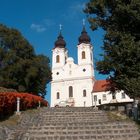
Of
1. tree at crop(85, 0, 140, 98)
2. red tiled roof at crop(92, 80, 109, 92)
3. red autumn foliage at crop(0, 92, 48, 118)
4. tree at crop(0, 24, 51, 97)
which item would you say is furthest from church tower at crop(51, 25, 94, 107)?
tree at crop(85, 0, 140, 98)

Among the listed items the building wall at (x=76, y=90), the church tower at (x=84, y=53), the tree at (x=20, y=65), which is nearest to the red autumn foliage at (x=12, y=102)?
the tree at (x=20, y=65)

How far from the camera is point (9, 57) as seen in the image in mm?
38688

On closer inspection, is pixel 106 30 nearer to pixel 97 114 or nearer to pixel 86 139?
pixel 97 114

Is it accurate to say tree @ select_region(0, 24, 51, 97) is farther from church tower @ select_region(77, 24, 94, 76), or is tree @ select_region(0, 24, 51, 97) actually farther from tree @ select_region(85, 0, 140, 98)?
church tower @ select_region(77, 24, 94, 76)

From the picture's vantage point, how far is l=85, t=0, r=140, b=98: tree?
21.0 meters

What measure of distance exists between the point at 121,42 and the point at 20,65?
60.8ft

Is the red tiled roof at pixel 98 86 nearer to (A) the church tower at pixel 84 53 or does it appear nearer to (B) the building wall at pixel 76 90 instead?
(B) the building wall at pixel 76 90

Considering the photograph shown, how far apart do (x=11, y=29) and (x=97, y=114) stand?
21922 mm

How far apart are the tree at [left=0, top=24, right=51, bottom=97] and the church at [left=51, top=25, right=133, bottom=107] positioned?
3767 cm

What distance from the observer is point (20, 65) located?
3800cm

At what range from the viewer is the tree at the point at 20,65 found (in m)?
38.4

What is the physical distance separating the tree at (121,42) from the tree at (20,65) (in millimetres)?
15975

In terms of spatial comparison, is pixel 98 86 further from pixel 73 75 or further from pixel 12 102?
pixel 12 102

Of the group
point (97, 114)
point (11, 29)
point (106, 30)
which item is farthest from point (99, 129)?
point (11, 29)
